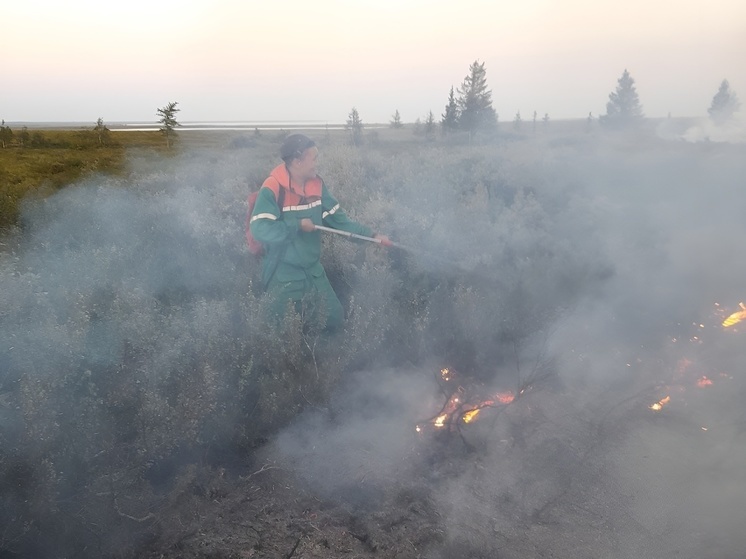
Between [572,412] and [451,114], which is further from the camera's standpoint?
[451,114]

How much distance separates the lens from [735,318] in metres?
6.44

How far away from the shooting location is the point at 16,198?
790 cm

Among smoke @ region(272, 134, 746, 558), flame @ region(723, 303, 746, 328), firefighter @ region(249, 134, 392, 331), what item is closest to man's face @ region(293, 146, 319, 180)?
firefighter @ region(249, 134, 392, 331)

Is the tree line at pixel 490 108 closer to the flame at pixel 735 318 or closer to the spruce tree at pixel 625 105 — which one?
the spruce tree at pixel 625 105

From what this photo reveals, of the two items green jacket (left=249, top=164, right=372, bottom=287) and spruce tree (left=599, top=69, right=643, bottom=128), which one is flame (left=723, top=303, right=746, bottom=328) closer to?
green jacket (left=249, top=164, right=372, bottom=287)

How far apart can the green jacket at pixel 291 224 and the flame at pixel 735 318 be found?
5230 millimetres

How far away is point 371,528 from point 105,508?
182 centimetres

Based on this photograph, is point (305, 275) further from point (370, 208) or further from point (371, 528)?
point (370, 208)

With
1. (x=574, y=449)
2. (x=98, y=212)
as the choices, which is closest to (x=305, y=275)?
(x=574, y=449)

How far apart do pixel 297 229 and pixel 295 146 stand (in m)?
0.78

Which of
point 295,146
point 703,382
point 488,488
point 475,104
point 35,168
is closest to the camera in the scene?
point 488,488

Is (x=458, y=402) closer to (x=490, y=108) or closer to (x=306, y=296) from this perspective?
(x=306, y=296)

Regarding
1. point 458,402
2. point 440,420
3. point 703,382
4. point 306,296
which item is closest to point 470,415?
point 458,402

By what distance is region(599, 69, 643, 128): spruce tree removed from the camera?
43094mm
